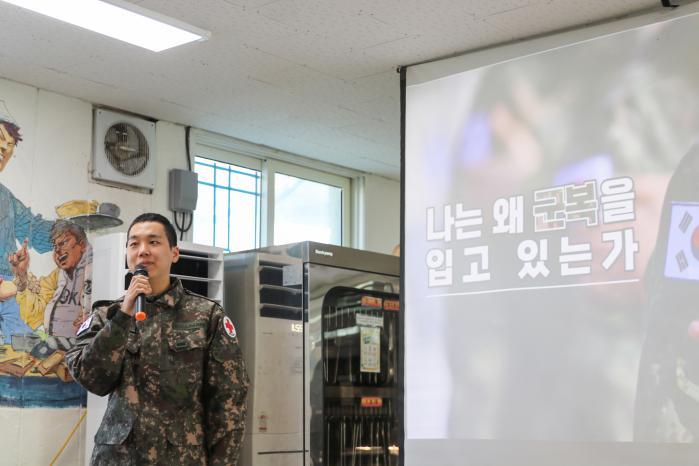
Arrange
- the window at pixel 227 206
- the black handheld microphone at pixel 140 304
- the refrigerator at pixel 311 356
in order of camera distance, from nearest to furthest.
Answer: the black handheld microphone at pixel 140 304 → the refrigerator at pixel 311 356 → the window at pixel 227 206

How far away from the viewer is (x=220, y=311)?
3049 millimetres

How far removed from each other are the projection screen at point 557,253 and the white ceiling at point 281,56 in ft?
0.72

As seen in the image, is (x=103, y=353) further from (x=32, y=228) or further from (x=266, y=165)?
(x=266, y=165)

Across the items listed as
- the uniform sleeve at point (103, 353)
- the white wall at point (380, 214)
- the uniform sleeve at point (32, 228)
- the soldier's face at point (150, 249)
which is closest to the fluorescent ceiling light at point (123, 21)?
the uniform sleeve at point (32, 228)

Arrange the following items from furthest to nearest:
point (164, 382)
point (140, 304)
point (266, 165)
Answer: point (266, 165), point (164, 382), point (140, 304)

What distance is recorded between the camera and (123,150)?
4.93m

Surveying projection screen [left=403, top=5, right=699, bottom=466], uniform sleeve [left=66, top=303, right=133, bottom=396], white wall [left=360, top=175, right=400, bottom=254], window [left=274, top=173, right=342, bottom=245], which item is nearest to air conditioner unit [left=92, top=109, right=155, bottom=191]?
window [left=274, top=173, right=342, bottom=245]

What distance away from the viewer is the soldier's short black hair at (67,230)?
15.1ft

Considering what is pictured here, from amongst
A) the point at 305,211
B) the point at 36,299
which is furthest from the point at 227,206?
the point at 36,299

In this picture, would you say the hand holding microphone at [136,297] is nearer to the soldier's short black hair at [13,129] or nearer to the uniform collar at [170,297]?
the uniform collar at [170,297]

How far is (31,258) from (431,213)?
1916 millimetres

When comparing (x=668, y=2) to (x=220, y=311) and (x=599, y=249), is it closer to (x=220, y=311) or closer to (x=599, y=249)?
(x=599, y=249)

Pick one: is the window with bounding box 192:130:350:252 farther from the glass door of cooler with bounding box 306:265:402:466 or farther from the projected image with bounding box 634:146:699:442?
the projected image with bounding box 634:146:699:442

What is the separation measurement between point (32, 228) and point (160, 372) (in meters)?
1.94
